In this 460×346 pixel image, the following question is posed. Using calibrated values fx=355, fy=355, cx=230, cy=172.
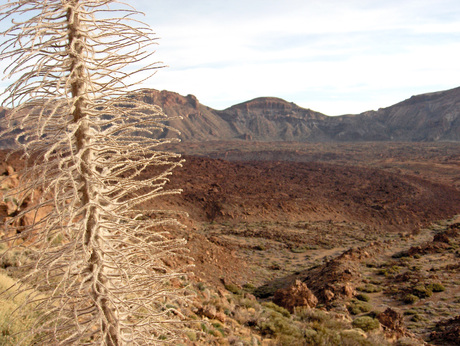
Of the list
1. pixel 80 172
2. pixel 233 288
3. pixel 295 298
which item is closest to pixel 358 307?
pixel 295 298

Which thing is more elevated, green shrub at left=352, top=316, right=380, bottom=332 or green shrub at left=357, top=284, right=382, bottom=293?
green shrub at left=352, top=316, right=380, bottom=332

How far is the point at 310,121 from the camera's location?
13862 cm

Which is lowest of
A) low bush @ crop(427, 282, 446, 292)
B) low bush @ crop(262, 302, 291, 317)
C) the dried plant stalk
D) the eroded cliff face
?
low bush @ crop(427, 282, 446, 292)

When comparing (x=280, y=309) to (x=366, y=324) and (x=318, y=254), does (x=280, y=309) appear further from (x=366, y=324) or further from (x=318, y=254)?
(x=318, y=254)

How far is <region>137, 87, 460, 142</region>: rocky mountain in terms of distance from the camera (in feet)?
358

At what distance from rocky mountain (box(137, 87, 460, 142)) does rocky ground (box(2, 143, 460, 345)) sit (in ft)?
242

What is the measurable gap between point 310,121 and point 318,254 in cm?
12512

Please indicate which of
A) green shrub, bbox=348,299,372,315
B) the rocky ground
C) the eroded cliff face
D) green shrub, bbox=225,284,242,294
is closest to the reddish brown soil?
the rocky ground

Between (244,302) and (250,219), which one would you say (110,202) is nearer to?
(244,302)

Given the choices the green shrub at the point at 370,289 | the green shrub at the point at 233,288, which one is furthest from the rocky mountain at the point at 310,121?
the green shrub at the point at 370,289

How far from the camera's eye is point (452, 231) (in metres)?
19.5

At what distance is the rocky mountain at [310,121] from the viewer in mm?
109125

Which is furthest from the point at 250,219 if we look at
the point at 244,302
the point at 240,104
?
the point at 240,104

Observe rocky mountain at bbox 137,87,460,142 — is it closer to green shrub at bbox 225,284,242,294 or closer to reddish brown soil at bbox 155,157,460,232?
reddish brown soil at bbox 155,157,460,232
